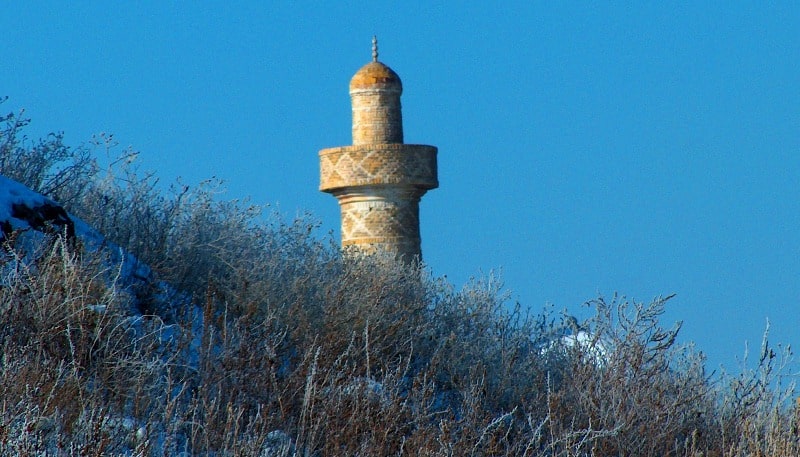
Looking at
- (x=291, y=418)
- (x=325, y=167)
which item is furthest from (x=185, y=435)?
(x=325, y=167)

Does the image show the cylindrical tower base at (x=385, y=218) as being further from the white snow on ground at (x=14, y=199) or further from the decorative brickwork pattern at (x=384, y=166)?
the white snow on ground at (x=14, y=199)

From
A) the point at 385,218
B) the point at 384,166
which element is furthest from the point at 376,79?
the point at 385,218

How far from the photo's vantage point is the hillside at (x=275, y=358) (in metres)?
5.45

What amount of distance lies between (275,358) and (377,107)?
14.0 meters

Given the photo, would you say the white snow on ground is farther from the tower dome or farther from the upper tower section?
the tower dome

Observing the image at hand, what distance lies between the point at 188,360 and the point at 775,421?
12.3 feet

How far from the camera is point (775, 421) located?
6.74 m

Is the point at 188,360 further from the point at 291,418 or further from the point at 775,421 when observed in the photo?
the point at 775,421

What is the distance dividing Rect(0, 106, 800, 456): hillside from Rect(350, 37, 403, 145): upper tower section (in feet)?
29.6

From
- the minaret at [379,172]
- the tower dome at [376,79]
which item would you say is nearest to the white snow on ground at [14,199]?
the minaret at [379,172]

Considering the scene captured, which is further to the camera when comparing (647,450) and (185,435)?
(647,450)

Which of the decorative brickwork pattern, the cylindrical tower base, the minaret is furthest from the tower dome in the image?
the cylindrical tower base

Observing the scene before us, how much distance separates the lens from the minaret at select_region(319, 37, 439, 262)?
19391mm

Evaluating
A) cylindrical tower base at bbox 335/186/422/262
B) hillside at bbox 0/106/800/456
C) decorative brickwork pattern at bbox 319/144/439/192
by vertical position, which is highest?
decorative brickwork pattern at bbox 319/144/439/192
